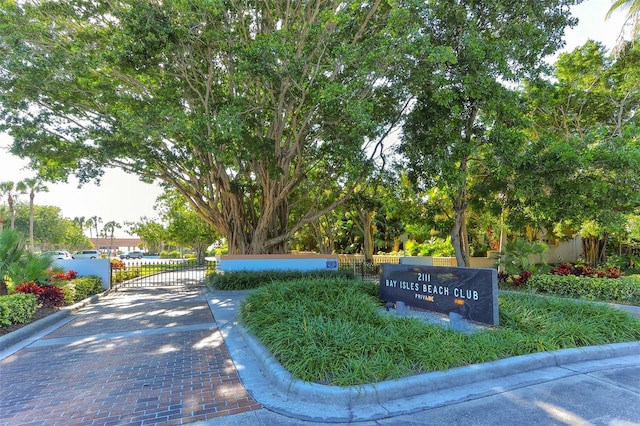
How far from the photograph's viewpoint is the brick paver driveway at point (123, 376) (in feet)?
12.9

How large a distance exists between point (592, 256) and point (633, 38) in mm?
11458

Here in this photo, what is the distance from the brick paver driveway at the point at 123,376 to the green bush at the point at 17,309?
2.30 ft

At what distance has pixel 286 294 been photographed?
26.4 ft

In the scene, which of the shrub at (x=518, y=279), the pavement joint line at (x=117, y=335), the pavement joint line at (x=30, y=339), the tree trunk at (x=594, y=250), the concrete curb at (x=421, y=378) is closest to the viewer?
the concrete curb at (x=421, y=378)

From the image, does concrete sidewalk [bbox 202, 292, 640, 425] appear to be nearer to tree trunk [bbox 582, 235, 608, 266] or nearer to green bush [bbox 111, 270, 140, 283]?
green bush [bbox 111, 270, 140, 283]

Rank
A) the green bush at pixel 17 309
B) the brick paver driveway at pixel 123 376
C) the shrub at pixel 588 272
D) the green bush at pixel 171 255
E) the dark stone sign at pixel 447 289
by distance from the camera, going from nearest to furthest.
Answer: the brick paver driveway at pixel 123 376 < the dark stone sign at pixel 447 289 < the green bush at pixel 17 309 < the shrub at pixel 588 272 < the green bush at pixel 171 255

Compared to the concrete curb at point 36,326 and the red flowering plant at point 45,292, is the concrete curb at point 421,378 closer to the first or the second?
the concrete curb at point 36,326

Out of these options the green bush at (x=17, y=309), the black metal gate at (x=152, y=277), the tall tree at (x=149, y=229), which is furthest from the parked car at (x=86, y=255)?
the green bush at (x=17, y=309)

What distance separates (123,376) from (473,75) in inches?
427

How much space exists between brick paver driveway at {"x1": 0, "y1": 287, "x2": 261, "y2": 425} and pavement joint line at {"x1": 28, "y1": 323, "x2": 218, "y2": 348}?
0.06ft

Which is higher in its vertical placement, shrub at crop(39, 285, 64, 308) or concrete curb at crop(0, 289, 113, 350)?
shrub at crop(39, 285, 64, 308)

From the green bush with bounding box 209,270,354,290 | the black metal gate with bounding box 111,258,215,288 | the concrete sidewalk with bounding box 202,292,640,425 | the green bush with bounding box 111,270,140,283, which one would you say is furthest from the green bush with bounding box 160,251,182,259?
the concrete sidewalk with bounding box 202,292,640,425

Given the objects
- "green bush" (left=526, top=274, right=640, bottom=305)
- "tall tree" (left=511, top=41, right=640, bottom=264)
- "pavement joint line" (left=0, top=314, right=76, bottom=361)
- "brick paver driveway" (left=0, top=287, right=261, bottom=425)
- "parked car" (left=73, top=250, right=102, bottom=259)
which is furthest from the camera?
"parked car" (left=73, top=250, right=102, bottom=259)

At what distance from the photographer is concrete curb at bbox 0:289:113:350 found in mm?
6648
